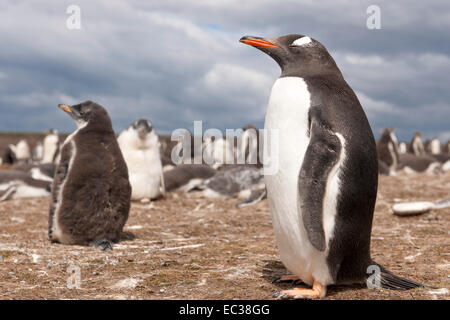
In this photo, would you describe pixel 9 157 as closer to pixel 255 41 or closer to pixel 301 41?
pixel 255 41

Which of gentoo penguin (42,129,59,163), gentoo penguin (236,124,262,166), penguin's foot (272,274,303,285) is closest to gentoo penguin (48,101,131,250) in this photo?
penguin's foot (272,274,303,285)

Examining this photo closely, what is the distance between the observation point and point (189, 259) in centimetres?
599

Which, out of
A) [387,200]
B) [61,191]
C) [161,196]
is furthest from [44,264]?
[387,200]

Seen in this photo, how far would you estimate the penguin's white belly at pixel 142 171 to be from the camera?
12.1 metres

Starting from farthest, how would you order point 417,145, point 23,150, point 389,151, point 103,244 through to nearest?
1. point 417,145
2. point 23,150
3. point 389,151
4. point 103,244

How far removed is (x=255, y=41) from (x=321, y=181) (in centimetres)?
155

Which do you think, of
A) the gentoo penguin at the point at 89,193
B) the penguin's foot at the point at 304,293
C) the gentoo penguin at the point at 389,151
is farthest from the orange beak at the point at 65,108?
the gentoo penguin at the point at 389,151

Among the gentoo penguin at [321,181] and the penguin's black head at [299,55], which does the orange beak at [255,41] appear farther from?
the gentoo penguin at [321,181]

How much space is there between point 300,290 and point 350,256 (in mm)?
529

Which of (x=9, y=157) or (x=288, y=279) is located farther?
(x=9, y=157)

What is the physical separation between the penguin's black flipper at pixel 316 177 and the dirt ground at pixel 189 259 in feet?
2.24

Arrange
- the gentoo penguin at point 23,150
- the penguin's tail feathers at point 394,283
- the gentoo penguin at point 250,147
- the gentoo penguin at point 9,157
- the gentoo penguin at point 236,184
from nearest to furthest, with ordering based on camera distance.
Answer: the penguin's tail feathers at point 394,283
the gentoo penguin at point 236,184
the gentoo penguin at point 250,147
the gentoo penguin at point 9,157
the gentoo penguin at point 23,150

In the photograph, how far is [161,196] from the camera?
12789mm

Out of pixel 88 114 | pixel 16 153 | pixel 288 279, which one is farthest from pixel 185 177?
pixel 16 153
